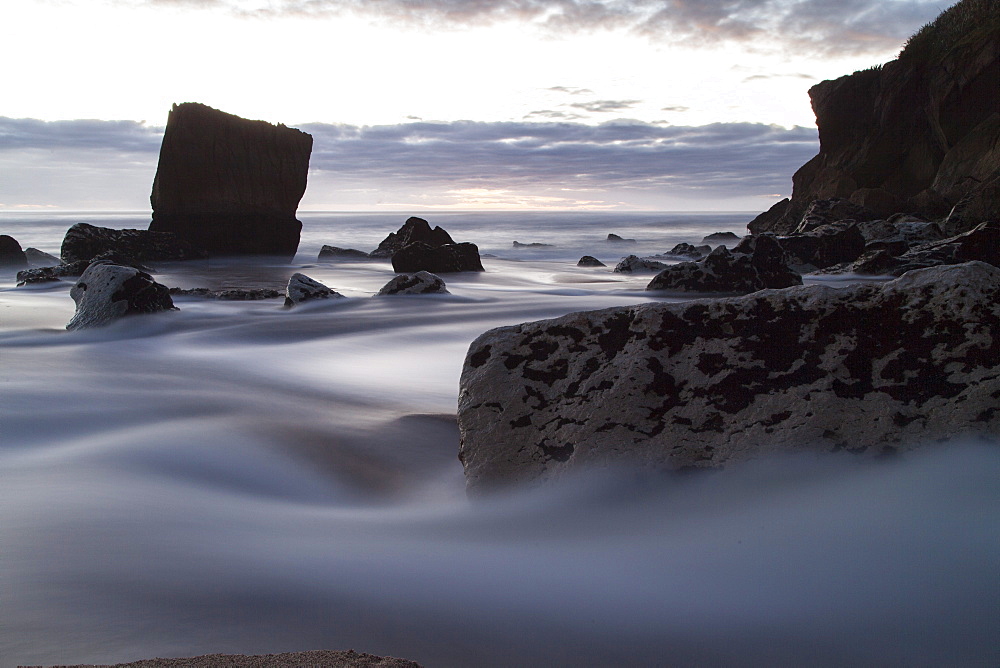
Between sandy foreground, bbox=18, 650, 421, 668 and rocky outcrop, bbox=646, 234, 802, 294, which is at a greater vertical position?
rocky outcrop, bbox=646, 234, 802, 294

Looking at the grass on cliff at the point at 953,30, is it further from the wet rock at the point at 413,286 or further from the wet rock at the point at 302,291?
the wet rock at the point at 302,291

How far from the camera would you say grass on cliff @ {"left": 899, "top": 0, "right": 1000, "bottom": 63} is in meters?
21.1

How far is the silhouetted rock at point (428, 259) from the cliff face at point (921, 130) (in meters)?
10.2

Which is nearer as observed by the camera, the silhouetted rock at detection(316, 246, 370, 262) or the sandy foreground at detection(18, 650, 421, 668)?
the sandy foreground at detection(18, 650, 421, 668)

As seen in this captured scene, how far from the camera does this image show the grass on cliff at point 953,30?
69.1ft

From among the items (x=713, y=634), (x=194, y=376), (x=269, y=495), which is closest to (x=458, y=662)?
(x=713, y=634)

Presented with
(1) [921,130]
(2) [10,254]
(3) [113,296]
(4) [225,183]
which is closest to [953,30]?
(1) [921,130]

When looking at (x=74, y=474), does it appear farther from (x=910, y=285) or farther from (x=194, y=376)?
(x=910, y=285)

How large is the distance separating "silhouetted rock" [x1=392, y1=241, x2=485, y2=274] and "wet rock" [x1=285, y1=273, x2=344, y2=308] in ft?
18.8

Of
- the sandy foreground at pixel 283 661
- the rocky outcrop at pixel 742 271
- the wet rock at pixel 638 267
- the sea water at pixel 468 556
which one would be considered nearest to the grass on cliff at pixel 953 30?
the wet rock at pixel 638 267

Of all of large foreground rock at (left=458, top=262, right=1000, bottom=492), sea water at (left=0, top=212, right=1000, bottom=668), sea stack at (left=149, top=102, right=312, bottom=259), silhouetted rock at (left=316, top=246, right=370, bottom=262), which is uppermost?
sea stack at (left=149, top=102, right=312, bottom=259)

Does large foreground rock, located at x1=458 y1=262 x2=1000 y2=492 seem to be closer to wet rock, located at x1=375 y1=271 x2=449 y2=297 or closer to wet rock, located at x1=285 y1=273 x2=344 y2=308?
wet rock, located at x1=285 y1=273 x2=344 y2=308

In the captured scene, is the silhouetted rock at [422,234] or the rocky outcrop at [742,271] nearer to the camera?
the rocky outcrop at [742,271]

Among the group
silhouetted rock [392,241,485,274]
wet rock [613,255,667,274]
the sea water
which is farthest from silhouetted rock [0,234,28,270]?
the sea water
